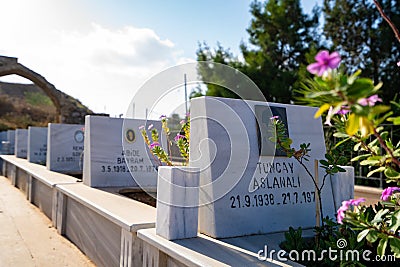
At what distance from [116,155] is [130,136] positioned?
26 centimetres

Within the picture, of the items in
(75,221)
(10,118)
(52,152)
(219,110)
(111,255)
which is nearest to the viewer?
(219,110)

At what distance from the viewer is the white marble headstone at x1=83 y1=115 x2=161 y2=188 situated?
3580 mm

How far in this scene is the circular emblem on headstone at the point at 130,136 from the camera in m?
3.86

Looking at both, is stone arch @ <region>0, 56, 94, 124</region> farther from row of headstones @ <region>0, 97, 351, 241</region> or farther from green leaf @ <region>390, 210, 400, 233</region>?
green leaf @ <region>390, 210, 400, 233</region>

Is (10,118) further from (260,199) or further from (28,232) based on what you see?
(260,199)

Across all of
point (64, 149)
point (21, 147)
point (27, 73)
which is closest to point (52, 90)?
point (27, 73)

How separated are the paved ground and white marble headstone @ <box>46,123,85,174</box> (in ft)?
3.09

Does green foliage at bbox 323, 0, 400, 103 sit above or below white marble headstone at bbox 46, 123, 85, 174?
above

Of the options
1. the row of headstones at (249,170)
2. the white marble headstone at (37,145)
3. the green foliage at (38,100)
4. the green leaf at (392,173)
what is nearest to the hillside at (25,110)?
the green foliage at (38,100)

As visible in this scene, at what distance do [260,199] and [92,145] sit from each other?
226cm

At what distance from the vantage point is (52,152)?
502 centimetres

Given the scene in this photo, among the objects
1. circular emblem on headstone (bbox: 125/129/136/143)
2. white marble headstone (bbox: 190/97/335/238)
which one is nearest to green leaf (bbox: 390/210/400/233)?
white marble headstone (bbox: 190/97/335/238)

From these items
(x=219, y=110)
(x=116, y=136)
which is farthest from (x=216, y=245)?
(x=116, y=136)

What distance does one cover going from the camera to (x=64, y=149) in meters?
5.16
